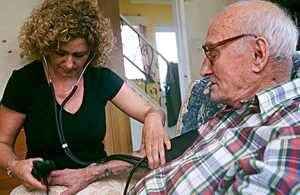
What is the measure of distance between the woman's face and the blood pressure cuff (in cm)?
53

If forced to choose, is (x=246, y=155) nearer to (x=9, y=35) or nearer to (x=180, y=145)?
(x=180, y=145)

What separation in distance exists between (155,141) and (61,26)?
58 centimetres

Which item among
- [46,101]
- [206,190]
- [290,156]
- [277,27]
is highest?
[277,27]

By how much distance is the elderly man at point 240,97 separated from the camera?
0.70 meters

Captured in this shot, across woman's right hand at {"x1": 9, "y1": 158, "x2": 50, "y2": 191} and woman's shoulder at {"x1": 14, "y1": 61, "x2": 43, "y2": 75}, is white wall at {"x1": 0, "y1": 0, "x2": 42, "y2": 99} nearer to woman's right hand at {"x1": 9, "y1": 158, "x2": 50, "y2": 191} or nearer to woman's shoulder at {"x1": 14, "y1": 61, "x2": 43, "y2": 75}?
woman's shoulder at {"x1": 14, "y1": 61, "x2": 43, "y2": 75}

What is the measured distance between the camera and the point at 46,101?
1098mm

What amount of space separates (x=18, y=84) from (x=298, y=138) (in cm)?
104

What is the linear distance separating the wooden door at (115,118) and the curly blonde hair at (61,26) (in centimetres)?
102

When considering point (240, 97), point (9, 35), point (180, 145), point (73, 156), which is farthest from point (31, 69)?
point (9, 35)

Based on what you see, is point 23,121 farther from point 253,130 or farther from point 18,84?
point 253,130

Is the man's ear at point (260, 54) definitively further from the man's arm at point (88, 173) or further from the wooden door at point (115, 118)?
the wooden door at point (115, 118)

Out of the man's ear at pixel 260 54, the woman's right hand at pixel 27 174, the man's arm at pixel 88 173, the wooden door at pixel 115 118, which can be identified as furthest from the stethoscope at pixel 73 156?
the wooden door at pixel 115 118

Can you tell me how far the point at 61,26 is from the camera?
1.01m

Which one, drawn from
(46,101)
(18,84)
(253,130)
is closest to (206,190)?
(253,130)
